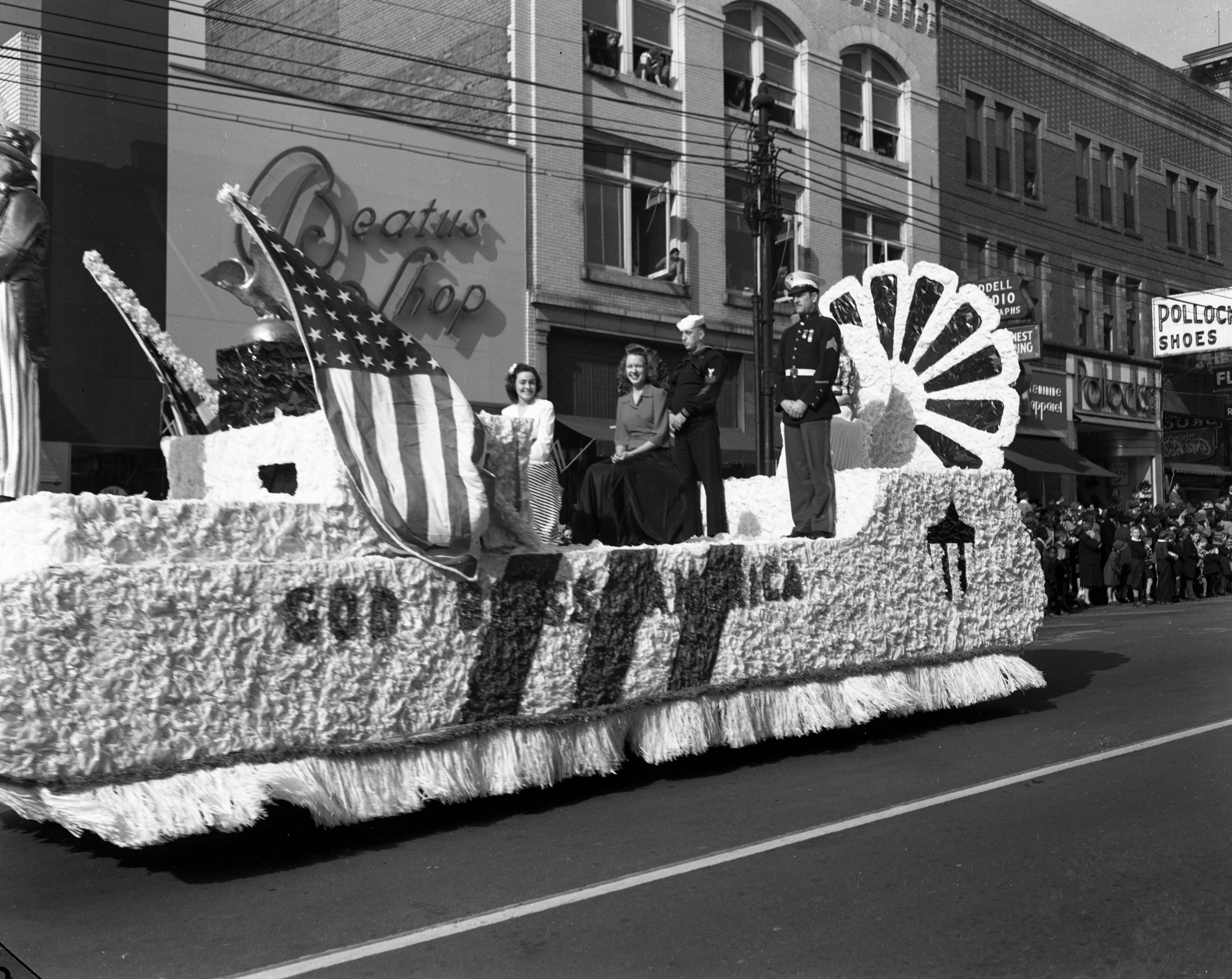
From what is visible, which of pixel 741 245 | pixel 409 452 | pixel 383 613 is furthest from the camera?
pixel 741 245

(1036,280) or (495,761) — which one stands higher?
(1036,280)

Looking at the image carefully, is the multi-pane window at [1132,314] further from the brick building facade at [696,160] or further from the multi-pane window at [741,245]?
the multi-pane window at [741,245]

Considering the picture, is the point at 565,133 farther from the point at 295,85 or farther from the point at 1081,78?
the point at 1081,78

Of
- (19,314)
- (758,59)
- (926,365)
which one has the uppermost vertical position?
(758,59)

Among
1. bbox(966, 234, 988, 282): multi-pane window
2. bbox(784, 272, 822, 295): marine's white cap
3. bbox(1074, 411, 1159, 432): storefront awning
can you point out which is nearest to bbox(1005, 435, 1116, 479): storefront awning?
bbox(1074, 411, 1159, 432): storefront awning

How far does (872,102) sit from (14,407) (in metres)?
23.0

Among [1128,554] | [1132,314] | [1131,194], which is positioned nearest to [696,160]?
[1128,554]

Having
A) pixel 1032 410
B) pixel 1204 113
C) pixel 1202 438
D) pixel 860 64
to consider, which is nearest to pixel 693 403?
pixel 860 64

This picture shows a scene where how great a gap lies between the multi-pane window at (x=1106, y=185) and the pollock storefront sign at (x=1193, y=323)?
2.66 metres

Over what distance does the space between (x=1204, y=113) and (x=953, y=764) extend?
116 ft

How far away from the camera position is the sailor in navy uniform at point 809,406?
723 centimetres

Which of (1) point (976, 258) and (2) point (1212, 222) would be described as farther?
(2) point (1212, 222)

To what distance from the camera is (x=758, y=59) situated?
23469 mm

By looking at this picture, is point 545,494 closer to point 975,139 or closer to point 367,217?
point 367,217
